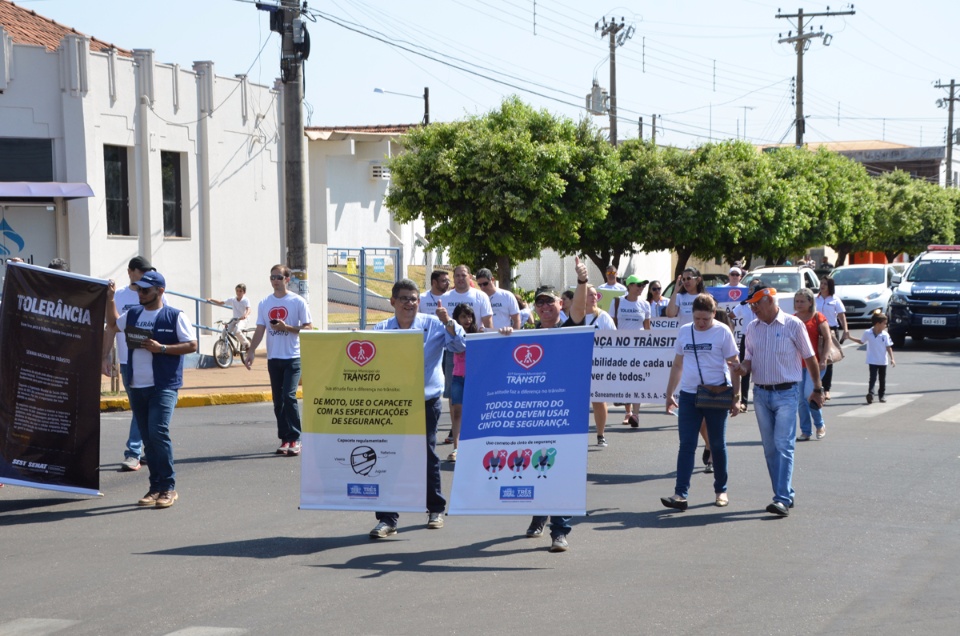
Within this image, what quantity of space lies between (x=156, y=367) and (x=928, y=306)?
65.9 feet

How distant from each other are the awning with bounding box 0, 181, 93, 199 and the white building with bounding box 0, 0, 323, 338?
0.11 feet

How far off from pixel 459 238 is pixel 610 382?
1388cm

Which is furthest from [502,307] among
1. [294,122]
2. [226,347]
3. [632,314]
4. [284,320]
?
[226,347]

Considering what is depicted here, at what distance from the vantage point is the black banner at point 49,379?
30.6 ft

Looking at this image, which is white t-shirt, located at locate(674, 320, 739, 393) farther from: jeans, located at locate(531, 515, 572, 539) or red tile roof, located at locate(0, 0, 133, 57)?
red tile roof, located at locate(0, 0, 133, 57)

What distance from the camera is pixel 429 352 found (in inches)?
324

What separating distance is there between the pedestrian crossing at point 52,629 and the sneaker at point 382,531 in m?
2.14

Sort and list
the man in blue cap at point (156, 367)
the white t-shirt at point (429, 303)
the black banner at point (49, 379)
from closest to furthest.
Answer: the man in blue cap at point (156, 367) < the black banner at point (49, 379) < the white t-shirt at point (429, 303)

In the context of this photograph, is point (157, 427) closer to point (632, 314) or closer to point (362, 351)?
point (362, 351)

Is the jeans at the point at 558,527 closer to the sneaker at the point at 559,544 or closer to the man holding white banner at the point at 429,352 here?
the sneaker at the point at 559,544

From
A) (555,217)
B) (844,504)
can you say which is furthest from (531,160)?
(844,504)

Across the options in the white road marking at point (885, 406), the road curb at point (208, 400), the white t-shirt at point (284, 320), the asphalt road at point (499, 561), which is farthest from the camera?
the road curb at point (208, 400)

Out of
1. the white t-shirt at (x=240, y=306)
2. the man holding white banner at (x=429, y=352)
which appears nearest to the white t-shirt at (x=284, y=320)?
the man holding white banner at (x=429, y=352)

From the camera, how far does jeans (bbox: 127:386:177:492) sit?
9109 millimetres
